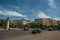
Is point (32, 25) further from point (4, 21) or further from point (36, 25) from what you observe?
point (4, 21)

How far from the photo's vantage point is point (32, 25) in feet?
218

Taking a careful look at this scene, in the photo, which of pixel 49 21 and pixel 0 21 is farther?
pixel 49 21

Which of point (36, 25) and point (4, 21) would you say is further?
point (36, 25)

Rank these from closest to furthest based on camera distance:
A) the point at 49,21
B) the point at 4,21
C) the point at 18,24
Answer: the point at 4,21, the point at 18,24, the point at 49,21

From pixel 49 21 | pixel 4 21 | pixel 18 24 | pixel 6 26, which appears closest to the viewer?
pixel 6 26

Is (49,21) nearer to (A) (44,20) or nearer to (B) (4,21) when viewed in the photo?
(A) (44,20)

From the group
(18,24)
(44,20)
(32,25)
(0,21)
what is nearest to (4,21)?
(0,21)

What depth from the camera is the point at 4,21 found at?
55.6 metres

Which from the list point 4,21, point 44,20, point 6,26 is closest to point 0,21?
point 4,21

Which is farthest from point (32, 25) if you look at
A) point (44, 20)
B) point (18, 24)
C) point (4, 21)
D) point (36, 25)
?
point (44, 20)

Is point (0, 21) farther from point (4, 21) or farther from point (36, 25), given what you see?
point (36, 25)

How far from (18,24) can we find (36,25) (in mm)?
8611

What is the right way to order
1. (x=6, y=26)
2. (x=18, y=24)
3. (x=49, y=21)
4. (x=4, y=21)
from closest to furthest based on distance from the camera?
(x=6, y=26)
(x=4, y=21)
(x=18, y=24)
(x=49, y=21)

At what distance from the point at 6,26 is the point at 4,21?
4.52 m
